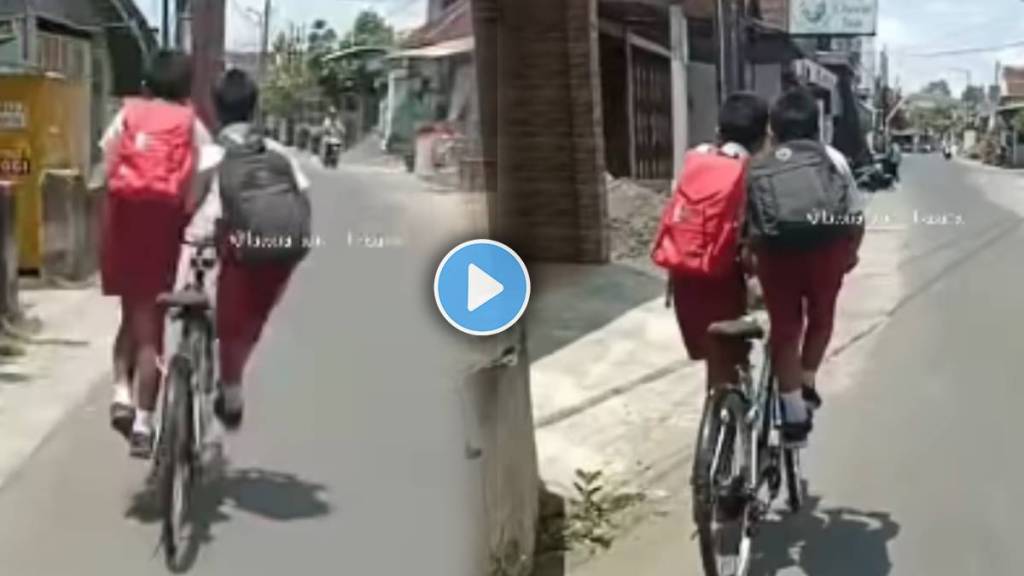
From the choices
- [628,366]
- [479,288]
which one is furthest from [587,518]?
[479,288]

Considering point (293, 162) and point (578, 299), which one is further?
point (578, 299)

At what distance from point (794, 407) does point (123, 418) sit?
1.98 m

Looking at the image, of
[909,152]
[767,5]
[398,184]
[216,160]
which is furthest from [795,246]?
[216,160]

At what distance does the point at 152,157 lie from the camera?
5.89ft

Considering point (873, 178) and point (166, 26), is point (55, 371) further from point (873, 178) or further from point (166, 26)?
point (873, 178)

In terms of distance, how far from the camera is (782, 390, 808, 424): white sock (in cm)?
351

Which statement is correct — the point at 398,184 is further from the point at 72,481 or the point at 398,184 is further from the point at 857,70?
the point at 857,70

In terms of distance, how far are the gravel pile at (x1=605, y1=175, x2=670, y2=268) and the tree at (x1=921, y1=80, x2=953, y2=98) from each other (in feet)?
3.34

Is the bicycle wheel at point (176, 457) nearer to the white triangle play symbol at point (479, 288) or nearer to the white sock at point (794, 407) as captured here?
the white triangle play symbol at point (479, 288)

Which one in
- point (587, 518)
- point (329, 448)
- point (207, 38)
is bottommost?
point (587, 518)

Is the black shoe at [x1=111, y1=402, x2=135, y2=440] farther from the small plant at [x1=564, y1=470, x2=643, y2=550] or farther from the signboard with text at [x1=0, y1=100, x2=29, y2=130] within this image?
the small plant at [x1=564, y1=470, x2=643, y2=550]

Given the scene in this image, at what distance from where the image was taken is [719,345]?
319 centimetres

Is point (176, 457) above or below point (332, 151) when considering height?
below

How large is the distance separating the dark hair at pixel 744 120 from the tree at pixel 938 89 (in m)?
0.81
